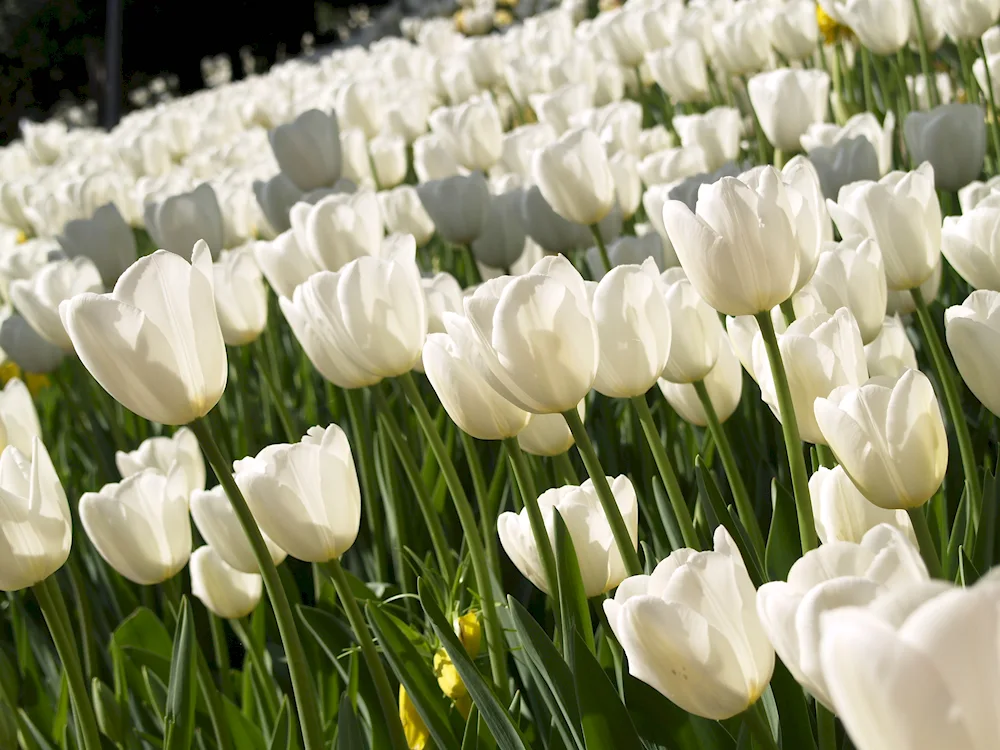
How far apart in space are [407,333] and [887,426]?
22.0 inches

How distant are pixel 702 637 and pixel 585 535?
1.14ft

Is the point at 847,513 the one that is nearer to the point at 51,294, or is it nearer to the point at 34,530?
the point at 34,530

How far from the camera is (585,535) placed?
3.51 ft

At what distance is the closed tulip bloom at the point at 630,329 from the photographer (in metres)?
1.04

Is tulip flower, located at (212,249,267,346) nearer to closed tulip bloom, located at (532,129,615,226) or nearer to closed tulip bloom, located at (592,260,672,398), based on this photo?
closed tulip bloom, located at (532,129,615,226)

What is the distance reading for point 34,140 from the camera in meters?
5.72

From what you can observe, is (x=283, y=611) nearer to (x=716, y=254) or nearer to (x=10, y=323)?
(x=716, y=254)

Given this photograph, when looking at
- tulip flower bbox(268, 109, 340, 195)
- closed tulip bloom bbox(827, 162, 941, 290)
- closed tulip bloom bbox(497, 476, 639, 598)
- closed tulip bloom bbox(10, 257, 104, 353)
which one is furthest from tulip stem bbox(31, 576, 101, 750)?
tulip flower bbox(268, 109, 340, 195)

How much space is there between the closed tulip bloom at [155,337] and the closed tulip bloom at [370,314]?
203mm

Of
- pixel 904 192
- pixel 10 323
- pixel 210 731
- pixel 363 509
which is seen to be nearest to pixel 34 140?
pixel 10 323

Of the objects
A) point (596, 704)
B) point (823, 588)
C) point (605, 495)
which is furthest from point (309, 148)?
point (823, 588)

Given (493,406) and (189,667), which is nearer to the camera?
(493,406)

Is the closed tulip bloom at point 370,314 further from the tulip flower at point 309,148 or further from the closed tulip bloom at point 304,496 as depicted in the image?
→ the tulip flower at point 309,148

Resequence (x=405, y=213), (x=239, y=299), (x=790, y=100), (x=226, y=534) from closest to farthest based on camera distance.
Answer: (x=226, y=534), (x=239, y=299), (x=790, y=100), (x=405, y=213)
